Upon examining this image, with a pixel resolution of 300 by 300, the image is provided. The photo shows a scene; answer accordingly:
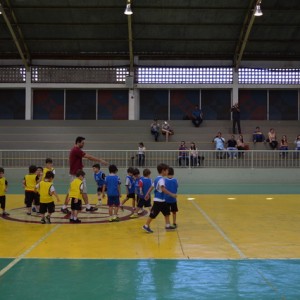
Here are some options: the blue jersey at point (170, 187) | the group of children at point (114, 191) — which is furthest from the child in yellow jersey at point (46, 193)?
the blue jersey at point (170, 187)

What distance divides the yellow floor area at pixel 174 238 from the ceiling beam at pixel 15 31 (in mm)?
17384

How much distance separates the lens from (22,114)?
32.6 meters

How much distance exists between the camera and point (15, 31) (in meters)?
28.3

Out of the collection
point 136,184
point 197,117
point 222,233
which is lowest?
point 222,233

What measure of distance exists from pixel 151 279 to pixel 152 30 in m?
24.5

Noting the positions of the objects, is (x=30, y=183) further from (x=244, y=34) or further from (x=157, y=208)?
(x=244, y=34)

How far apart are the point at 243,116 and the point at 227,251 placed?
1021 inches

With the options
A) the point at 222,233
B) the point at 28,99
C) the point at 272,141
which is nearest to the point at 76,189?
the point at 222,233

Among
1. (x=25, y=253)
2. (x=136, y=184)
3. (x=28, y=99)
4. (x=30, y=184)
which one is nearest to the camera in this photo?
(x=25, y=253)

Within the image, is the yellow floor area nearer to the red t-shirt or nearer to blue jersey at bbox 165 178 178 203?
blue jersey at bbox 165 178 178 203

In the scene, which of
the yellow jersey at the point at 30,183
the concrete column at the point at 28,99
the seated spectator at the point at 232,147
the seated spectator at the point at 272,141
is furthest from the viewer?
the concrete column at the point at 28,99

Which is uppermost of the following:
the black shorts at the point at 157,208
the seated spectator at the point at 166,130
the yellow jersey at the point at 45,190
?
the seated spectator at the point at 166,130

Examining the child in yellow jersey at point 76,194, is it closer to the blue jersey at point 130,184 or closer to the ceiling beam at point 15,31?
the blue jersey at point 130,184

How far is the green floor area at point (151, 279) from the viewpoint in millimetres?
5352
